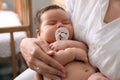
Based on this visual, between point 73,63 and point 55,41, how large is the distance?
0.16 meters

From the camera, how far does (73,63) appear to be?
90 cm

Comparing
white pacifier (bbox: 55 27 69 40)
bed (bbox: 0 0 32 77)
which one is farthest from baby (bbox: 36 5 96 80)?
bed (bbox: 0 0 32 77)

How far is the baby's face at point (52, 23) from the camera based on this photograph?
3.33 ft

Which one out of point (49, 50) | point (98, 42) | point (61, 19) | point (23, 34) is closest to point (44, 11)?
point (61, 19)

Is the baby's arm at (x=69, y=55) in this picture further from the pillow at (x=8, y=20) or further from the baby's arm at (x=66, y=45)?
the pillow at (x=8, y=20)

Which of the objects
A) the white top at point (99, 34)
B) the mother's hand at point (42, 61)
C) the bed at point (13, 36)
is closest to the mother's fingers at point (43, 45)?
the mother's hand at point (42, 61)

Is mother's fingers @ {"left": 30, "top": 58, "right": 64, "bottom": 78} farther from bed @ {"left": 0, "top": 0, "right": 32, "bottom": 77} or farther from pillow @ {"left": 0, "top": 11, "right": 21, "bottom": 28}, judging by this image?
pillow @ {"left": 0, "top": 11, "right": 21, "bottom": 28}

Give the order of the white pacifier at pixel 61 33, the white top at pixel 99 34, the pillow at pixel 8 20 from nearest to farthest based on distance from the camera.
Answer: the white top at pixel 99 34, the white pacifier at pixel 61 33, the pillow at pixel 8 20

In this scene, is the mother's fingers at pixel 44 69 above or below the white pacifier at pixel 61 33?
below

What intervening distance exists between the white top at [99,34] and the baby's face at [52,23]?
4 cm

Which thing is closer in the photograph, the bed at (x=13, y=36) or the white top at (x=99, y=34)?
the white top at (x=99, y=34)

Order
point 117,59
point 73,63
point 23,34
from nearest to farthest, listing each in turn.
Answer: point 117,59, point 73,63, point 23,34

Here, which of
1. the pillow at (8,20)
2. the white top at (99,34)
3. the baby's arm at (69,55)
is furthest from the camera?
the pillow at (8,20)

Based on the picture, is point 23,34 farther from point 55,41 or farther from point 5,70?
point 55,41
